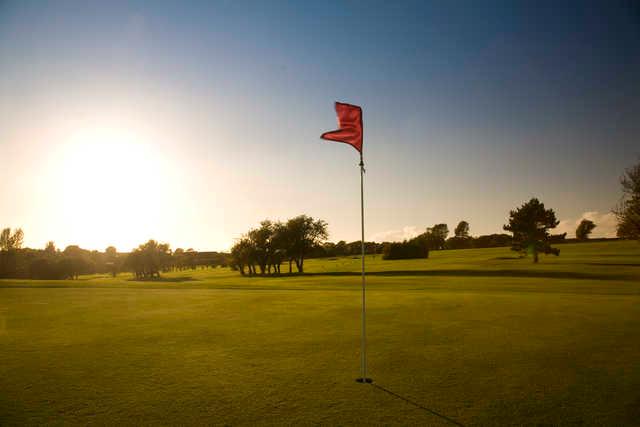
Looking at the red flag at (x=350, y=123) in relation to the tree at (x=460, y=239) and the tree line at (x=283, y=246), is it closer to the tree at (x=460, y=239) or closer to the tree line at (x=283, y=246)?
the tree line at (x=283, y=246)

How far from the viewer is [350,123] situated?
8.46 m

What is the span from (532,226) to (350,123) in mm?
68747

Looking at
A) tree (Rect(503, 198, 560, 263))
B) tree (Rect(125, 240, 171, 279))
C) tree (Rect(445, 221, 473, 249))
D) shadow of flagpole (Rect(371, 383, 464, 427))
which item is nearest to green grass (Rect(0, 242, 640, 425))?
shadow of flagpole (Rect(371, 383, 464, 427))

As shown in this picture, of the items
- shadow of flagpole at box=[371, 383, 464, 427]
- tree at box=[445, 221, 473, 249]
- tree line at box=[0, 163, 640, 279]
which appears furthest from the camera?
tree at box=[445, 221, 473, 249]

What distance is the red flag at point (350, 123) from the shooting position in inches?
332

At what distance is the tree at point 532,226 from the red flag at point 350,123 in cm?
6698

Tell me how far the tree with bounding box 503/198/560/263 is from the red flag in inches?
2637

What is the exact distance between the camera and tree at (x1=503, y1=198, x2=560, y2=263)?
62781 millimetres

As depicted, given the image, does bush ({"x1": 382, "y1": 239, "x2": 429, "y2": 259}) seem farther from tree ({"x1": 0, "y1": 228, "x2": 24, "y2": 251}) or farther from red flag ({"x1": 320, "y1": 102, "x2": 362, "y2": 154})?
tree ({"x1": 0, "y1": 228, "x2": 24, "y2": 251})

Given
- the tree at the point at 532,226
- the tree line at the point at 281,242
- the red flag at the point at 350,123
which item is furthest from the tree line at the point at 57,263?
the red flag at the point at 350,123

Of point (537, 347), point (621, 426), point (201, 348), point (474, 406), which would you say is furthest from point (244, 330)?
point (621, 426)

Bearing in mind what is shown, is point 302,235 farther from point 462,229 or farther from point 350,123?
point 462,229

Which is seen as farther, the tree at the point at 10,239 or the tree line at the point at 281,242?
the tree at the point at 10,239

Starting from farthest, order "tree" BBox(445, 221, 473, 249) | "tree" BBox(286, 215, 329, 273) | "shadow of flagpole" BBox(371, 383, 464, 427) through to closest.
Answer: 1. "tree" BBox(445, 221, 473, 249)
2. "tree" BBox(286, 215, 329, 273)
3. "shadow of flagpole" BBox(371, 383, 464, 427)
